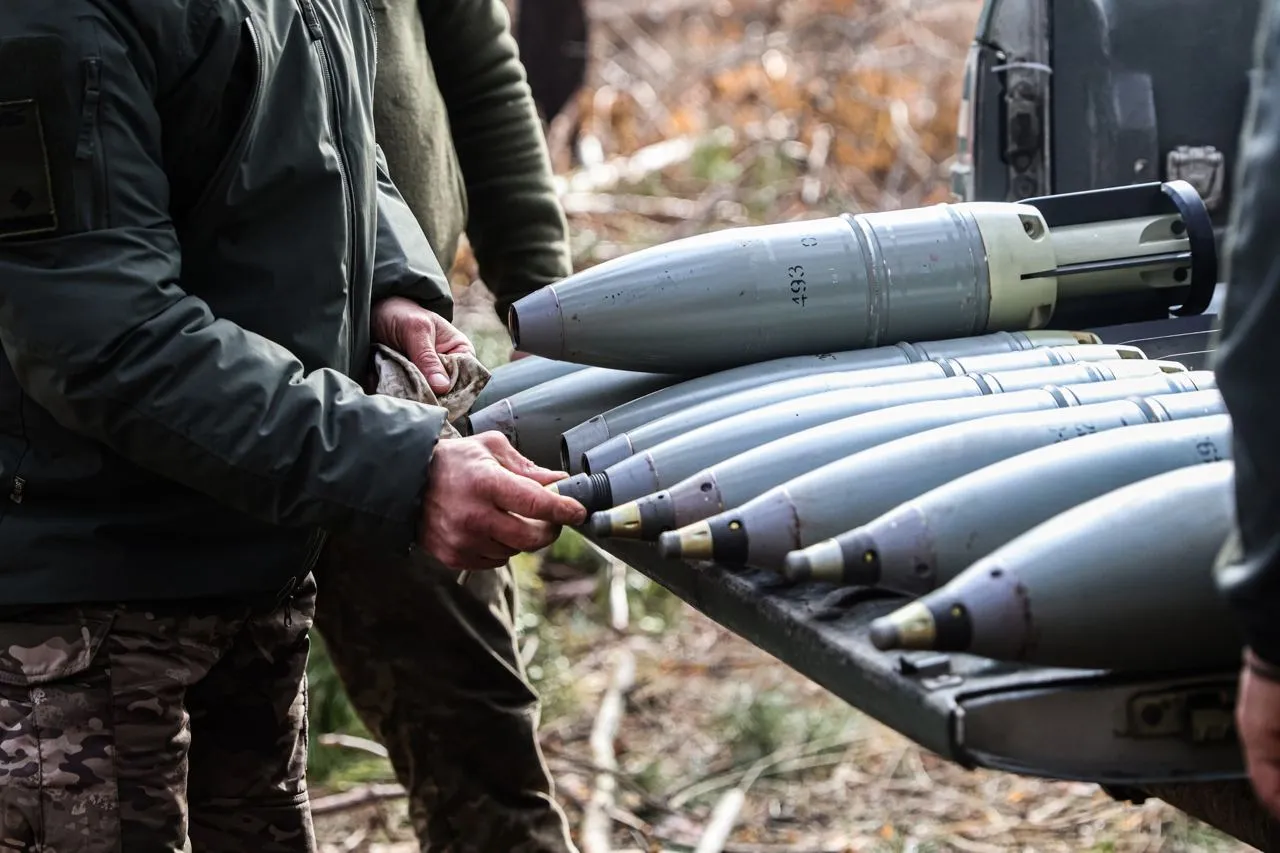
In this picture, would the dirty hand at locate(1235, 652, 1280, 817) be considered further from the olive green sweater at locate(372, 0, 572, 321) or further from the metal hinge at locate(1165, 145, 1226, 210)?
the metal hinge at locate(1165, 145, 1226, 210)

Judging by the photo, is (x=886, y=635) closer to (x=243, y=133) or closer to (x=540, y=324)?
(x=540, y=324)

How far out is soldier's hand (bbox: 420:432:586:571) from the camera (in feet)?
7.61

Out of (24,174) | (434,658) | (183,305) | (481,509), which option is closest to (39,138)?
(24,174)

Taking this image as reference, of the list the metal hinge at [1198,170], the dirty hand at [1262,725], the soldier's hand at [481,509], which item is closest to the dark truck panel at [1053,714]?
the dirty hand at [1262,725]

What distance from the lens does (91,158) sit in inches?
87.2

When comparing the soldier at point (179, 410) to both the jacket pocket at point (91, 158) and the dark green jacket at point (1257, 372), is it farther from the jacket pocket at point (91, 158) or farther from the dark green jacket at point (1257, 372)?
the dark green jacket at point (1257, 372)

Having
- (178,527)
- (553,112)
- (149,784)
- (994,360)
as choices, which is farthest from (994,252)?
(553,112)

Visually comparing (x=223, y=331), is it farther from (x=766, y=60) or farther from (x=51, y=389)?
(x=766, y=60)

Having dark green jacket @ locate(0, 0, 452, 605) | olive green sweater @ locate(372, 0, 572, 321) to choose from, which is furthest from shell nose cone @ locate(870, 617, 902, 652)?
olive green sweater @ locate(372, 0, 572, 321)

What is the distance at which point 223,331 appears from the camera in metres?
2.30

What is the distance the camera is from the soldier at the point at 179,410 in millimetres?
2209

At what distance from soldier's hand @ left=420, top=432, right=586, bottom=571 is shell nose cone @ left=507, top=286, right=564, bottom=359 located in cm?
42

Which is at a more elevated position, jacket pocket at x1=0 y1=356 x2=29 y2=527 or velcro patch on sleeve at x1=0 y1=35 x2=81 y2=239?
velcro patch on sleeve at x1=0 y1=35 x2=81 y2=239

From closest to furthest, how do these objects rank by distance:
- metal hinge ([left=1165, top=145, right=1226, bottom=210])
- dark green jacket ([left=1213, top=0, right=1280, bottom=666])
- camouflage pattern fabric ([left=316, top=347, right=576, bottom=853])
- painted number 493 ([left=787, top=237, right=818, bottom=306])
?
dark green jacket ([left=1213, top=0, right=1280, bottom=666]), painted number 493 ([left=787, top=237, right=818, bottom=306]), camouflage pattern fabric ([left=316, top=347, right=576, bottom=853]), metal hinge ([left=1165, top=145, right=1226, bottom=210])
